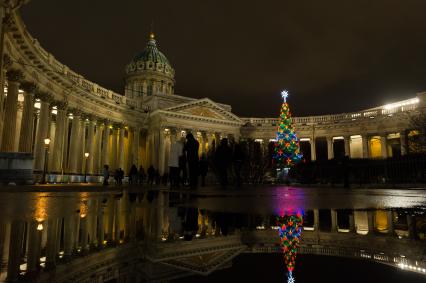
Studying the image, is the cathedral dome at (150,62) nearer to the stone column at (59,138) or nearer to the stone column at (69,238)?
the stone column at (59,138)

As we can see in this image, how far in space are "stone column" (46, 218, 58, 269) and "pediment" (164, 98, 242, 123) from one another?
43026mm

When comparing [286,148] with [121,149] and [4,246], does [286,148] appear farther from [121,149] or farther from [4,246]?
[4,246]

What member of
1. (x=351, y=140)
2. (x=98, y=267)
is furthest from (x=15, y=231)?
(x=351, y=140)

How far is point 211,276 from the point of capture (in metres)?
1.28

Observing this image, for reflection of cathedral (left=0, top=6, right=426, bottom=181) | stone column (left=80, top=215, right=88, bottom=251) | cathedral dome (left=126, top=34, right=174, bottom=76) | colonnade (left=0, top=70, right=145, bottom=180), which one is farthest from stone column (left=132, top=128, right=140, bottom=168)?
stone column (left=80, top=215, right=88, bottom=251)

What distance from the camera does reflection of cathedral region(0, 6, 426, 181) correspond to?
21.5m

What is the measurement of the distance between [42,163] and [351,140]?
47633 millimetres

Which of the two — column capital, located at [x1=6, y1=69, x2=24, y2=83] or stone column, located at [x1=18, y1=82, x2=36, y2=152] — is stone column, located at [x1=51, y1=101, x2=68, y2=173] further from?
column capital, located at [x1=6, y1=69, x2=24, y2=83]

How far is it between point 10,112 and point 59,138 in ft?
29.3

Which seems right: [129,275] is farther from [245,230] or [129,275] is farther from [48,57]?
[48,57]

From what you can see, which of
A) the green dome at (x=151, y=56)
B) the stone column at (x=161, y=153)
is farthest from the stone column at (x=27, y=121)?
the green dome at (x=151, y=56)

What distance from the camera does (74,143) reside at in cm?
3155

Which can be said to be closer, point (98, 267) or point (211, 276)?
point (211, 276)

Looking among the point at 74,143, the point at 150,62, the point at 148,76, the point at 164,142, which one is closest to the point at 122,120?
the point at 164,142
